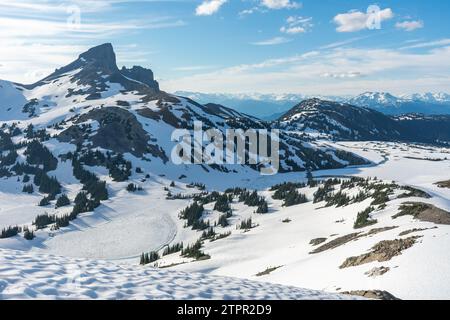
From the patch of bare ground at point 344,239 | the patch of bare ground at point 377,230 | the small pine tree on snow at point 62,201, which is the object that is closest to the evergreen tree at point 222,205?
the small pine tree on snow at point 62,201

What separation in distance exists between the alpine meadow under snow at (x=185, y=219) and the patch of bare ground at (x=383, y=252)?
0.57 ft

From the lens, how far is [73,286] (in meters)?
12.2

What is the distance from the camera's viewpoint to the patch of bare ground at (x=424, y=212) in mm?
35103

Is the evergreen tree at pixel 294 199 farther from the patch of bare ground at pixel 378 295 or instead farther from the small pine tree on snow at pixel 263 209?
the patch of bare ground at pixel 378 295

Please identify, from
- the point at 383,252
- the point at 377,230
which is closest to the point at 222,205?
the point at 377,230

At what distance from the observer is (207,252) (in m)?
45.2

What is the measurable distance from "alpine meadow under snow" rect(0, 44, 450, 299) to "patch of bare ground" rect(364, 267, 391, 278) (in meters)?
0.14

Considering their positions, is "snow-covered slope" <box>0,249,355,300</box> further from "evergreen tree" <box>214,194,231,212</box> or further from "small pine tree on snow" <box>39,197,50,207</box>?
"small pine tree on snow" <box>39,197,50,207</box>

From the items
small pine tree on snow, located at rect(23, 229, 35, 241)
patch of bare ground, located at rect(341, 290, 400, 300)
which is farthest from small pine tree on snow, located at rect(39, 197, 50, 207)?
patch of bare ground, located at rect(341, 290, 400, 300)

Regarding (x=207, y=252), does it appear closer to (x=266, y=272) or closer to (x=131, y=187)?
(x=266, y=272)

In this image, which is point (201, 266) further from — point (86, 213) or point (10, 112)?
point (10, 112)

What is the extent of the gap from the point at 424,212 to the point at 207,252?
23056 millimetres

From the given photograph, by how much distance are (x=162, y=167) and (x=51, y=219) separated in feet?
150
